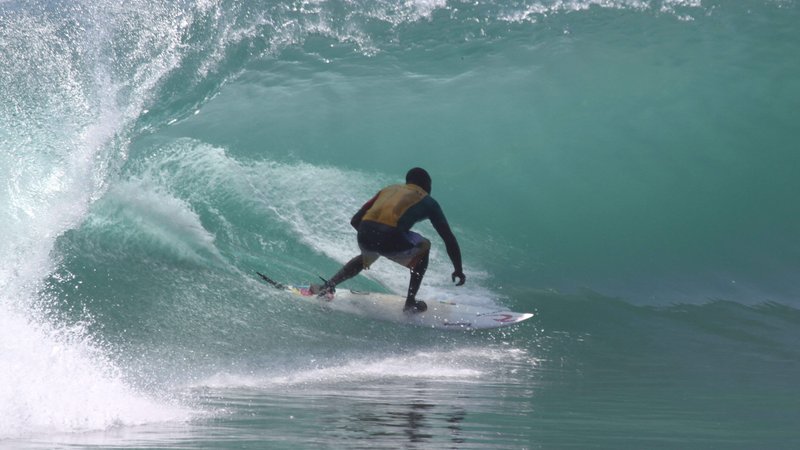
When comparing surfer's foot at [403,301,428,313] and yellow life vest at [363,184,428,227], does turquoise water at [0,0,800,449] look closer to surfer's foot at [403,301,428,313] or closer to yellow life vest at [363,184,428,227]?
surfer's foot at [403,301,428,313]

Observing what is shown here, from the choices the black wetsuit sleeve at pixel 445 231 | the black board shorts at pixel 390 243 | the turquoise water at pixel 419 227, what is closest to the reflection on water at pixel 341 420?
the turquoise water at pixel 419 227

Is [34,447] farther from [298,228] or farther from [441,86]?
[441,86]

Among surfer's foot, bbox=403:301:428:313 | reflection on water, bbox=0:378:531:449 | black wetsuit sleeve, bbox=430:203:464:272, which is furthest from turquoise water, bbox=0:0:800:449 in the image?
black wetsuit sleeve, bbox=430:203:464:272

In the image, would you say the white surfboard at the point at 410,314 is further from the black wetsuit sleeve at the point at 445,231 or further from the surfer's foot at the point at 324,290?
the black wetsuit sleeve at the point at 445,231

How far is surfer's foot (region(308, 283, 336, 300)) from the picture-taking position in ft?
27.7

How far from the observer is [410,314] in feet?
27.7

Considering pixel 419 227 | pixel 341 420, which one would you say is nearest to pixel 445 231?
pixel 419 227

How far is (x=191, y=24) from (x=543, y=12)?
4759 millimetres

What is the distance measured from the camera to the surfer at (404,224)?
7914mm

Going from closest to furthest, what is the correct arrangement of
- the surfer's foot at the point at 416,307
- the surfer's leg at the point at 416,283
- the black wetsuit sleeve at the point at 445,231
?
the black wetsuit sleeve at the point at 445,231 < the surfer's leg at the point at 416,283 < the surfer's foot at the point at 416,307

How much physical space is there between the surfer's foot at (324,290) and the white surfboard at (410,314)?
30 mm

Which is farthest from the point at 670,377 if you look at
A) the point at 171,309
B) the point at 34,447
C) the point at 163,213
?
the point at 163,213

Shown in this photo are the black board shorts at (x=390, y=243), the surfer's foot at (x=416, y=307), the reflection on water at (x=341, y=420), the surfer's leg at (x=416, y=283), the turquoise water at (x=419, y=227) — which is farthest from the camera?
the surfer's foot at (x=416, y=307)

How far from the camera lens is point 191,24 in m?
11.7
